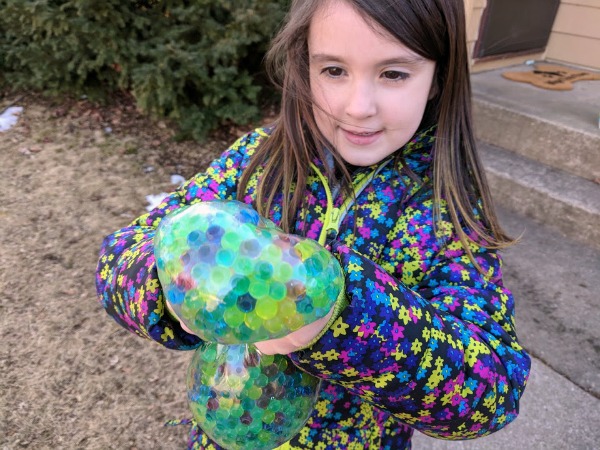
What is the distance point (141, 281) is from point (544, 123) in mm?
3360

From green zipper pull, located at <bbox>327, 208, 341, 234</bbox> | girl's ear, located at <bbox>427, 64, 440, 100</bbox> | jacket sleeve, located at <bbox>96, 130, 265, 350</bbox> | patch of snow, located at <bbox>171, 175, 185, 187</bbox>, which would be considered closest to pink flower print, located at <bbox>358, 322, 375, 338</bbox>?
jacket sleeve, located at <bbox>96, 130, 265, 350</bbox>

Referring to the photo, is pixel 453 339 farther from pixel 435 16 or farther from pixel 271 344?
pixel 435 16

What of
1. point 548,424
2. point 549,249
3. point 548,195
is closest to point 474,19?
point 548,195

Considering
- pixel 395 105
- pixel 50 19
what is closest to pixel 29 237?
pixel 50 19

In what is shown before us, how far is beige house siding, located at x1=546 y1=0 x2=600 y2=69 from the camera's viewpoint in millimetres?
4742

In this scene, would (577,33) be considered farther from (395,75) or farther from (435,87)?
(395,75)

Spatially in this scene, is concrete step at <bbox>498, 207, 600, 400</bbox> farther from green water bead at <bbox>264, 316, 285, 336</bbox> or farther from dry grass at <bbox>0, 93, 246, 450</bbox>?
green water bead at <bbox>264, 316, 285, 336</bbox>

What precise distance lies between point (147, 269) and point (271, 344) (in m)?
0.34

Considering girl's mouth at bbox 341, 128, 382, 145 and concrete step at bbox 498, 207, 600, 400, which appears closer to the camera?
girl's mouth at bbox 341, 128, 382, 145

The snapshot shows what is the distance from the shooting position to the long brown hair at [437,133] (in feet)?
3.82

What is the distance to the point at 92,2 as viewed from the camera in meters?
3.70

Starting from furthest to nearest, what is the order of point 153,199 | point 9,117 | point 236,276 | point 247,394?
point 9,117 < point 153,199 < point 247,394 < point 236,276

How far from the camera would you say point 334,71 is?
116cm

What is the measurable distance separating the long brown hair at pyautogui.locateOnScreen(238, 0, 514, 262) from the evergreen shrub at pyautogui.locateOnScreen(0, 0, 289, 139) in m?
2.54
